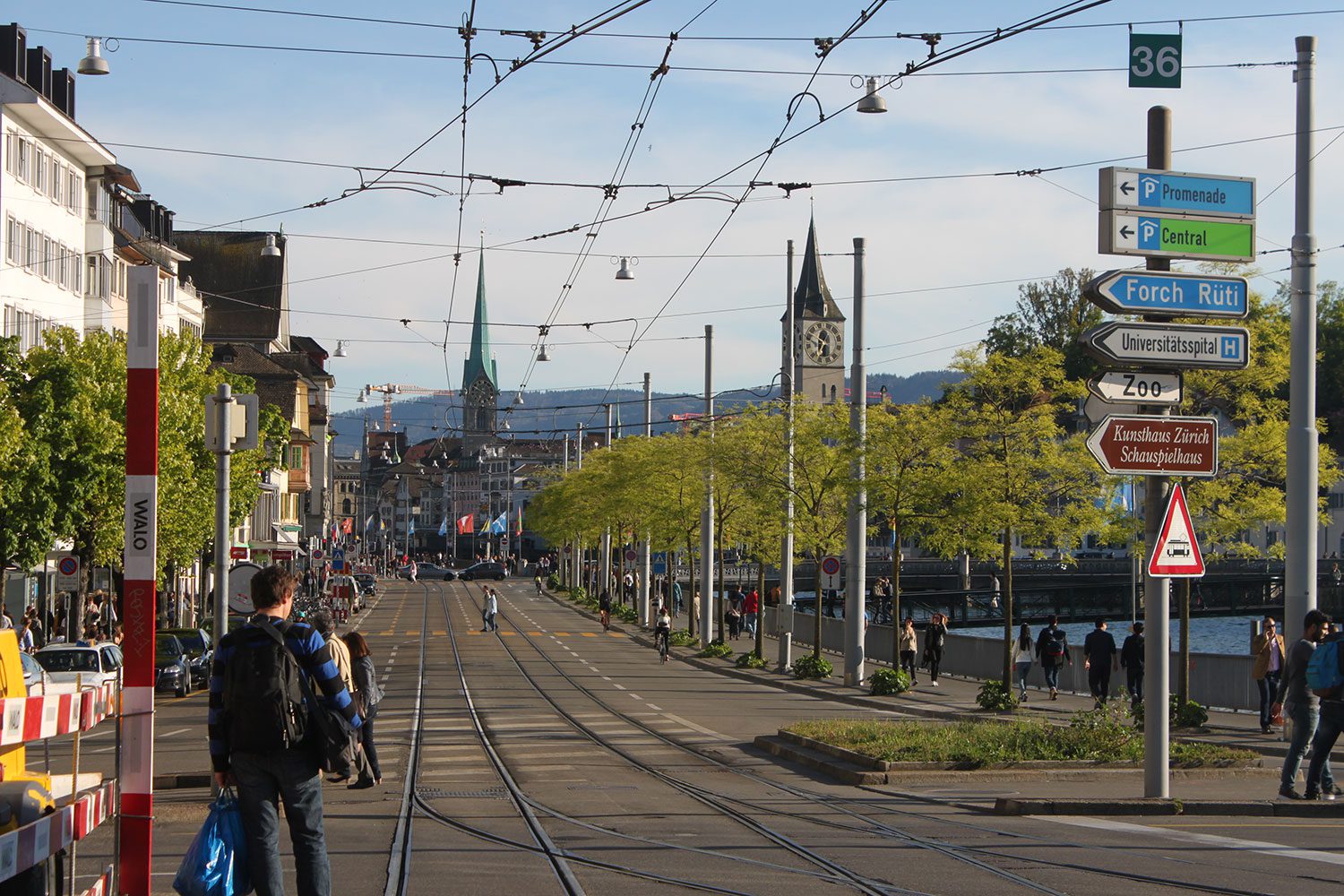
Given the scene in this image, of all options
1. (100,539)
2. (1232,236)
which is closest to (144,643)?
(1232,236)

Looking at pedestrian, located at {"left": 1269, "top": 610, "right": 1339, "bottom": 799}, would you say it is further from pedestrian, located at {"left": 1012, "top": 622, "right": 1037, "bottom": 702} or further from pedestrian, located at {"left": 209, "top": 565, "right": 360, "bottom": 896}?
pedestrian, located at {"left": 1012, "top": 622, "right": 1037, "bottom": 702}

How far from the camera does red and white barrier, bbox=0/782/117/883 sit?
6000mm

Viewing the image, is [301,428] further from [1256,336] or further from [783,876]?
[783,876]

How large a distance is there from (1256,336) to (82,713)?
24613 mm

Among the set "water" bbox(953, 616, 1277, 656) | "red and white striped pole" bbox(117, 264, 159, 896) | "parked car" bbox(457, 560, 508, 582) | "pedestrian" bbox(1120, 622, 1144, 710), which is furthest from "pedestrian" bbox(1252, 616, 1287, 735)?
"parked car" bbox(457, 560, 508, 582)

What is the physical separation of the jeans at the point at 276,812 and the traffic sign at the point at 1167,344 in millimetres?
9039

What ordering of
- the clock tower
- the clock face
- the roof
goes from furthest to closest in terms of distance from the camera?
the clock tower → the clock face → the roof

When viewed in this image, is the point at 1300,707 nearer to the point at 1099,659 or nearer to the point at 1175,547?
the point at 1175,547

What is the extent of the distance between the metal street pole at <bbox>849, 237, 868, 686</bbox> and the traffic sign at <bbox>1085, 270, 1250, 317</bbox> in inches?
723

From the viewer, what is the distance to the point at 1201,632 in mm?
85688

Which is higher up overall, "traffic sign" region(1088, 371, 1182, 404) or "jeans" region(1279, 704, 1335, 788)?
"traffic sign" region(1088, 371, 1182, 404)

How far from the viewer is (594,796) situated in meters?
16.1

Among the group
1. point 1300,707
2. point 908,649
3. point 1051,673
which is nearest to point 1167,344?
point 1300,707

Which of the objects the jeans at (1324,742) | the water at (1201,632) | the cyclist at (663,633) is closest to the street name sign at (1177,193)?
the jeans at (1324,742)
